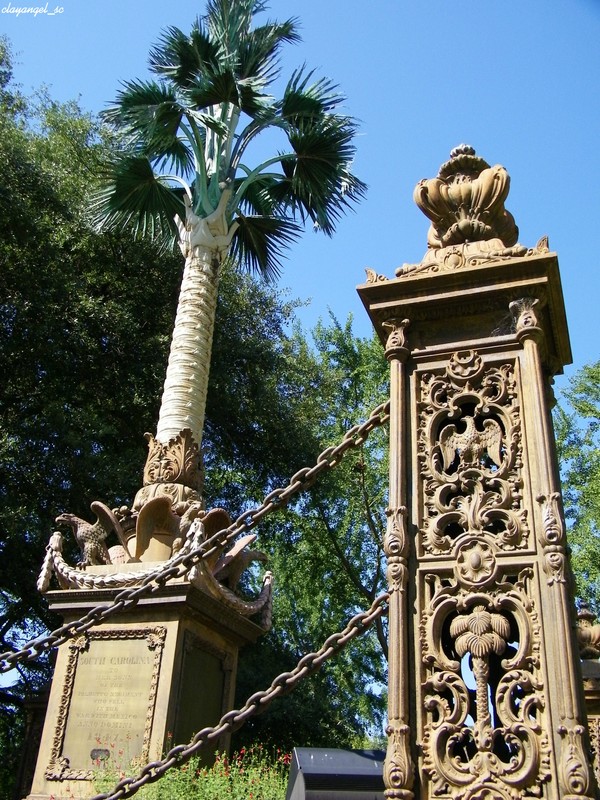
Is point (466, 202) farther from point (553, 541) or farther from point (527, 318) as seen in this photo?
point (553, 541)

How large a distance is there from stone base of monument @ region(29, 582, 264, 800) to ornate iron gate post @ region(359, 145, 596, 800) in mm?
4601

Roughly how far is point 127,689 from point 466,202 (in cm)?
591

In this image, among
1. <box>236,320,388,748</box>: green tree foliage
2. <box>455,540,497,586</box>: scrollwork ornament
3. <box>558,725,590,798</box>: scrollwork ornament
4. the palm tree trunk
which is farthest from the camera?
<box>236,320,388,748</box>: green tree foliage

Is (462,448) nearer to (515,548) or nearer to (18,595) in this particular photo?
(515,548)

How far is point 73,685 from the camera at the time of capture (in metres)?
8.14

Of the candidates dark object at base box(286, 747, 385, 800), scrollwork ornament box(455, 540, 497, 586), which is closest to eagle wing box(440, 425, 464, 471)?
scrollwork ornament box(455, 540, 497, 586)

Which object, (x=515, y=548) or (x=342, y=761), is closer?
(x=515, y=548)

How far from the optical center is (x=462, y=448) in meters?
4.09

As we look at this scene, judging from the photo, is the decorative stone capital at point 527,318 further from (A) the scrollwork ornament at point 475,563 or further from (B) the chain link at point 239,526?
(A) the scrollwork ornament at point 475,563

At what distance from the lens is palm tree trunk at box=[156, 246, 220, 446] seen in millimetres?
11203

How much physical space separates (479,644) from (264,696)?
1.09 metres

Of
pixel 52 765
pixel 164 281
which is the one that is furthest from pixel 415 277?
pixel 164 281

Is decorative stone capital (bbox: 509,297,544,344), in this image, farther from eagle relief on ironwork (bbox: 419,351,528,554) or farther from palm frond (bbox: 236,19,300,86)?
palm frond (bbox: 236,19,300,86)

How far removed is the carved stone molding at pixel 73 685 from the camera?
7625 mm
